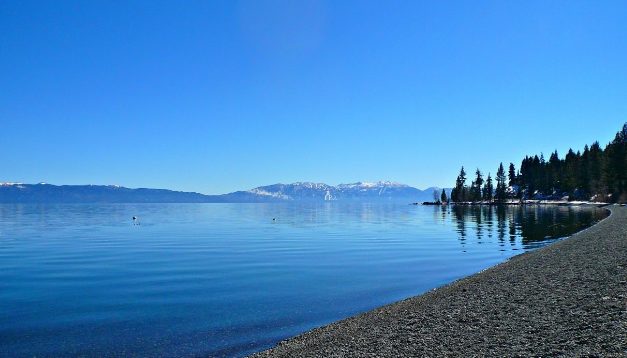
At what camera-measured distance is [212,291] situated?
25391 mm

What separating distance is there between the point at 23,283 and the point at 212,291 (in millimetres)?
13762

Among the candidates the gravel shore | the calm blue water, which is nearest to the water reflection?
the calm blue water

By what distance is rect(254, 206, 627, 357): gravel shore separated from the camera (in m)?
11.2

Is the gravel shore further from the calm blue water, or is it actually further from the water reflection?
the water reflection

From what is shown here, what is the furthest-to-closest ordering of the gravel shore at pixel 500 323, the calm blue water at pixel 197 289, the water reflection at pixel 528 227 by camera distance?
the water reflection at pixel 528 227, the calm blue water at pixel 197 289, the gravel shore at pixel 500 323

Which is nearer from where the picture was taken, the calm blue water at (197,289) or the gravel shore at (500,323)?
the gravel shore at (500,323)

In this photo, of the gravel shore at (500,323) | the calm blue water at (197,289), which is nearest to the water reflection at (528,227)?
the calm blue water at (197,289)

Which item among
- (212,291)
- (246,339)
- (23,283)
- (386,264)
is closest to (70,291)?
(23,283)

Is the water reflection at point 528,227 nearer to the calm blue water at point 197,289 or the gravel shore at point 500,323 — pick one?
the calm blue water at point 197,289

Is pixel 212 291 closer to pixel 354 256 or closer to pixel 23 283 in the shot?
pixel 23 283

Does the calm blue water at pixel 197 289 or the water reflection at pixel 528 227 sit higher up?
the water reflection at pixel 528 227

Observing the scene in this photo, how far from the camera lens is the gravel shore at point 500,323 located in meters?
11.2

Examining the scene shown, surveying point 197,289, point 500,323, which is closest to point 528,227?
point 197,289

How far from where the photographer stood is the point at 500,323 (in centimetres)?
1367
